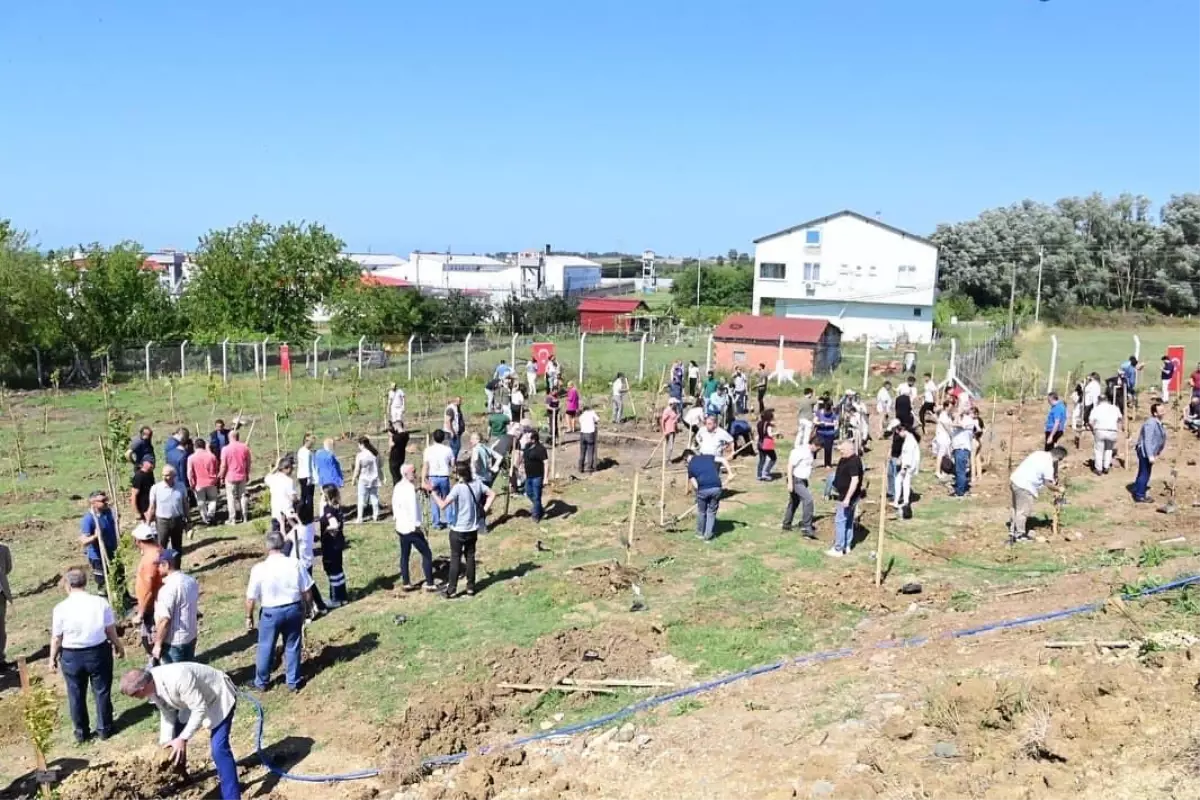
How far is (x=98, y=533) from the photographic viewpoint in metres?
11.5

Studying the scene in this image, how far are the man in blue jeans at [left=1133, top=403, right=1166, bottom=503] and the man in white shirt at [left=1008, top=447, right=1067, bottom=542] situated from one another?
2.46 m

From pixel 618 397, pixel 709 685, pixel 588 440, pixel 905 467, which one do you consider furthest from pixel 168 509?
pixel 618 397

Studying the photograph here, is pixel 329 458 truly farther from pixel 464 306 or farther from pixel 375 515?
pixel 464 306

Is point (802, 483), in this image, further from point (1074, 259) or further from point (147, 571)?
point (1074, 259)

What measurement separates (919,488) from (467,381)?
1922 cm

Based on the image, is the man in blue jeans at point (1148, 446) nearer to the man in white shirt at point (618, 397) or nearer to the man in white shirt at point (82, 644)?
the man in white shirt at point (618, 397)

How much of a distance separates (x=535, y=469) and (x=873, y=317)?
47.2 m

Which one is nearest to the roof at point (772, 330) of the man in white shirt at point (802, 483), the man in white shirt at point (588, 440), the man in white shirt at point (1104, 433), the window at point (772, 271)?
the man in white shirt at point (588, 440)

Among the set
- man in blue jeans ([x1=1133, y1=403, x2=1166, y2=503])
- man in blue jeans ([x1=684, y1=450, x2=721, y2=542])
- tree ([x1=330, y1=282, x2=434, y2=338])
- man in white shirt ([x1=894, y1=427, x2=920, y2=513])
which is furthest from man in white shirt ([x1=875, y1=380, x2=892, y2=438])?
tree ([x1=330, y1=282, x2=434, y2=338])

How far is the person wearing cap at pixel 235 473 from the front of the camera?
594 inches

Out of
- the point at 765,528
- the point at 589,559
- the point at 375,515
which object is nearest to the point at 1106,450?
the point at 765,528

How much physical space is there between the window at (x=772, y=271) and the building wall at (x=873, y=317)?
1894 mm

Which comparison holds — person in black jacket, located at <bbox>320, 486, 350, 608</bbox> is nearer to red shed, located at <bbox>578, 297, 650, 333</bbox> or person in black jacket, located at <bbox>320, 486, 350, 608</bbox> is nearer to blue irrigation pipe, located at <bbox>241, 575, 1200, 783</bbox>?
blue irrigation pipe, located at <bbox>241, 575, 1200, 783</bbox>

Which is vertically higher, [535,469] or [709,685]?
[535,469]
